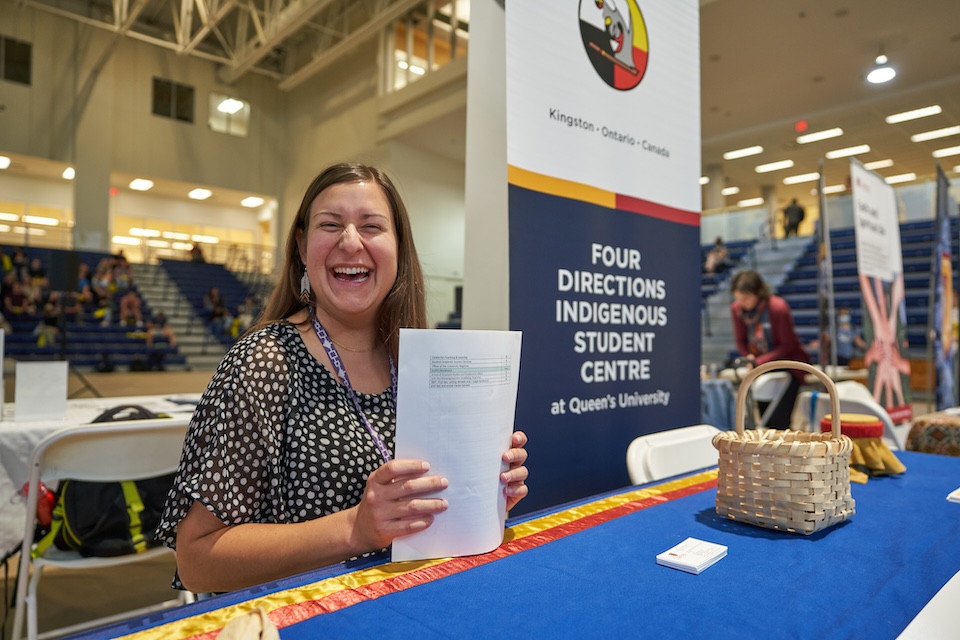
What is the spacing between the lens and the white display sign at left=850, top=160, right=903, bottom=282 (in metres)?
4.29

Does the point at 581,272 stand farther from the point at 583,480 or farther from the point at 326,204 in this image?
the point at 326,204

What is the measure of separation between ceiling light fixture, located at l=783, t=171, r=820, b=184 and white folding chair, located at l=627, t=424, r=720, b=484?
47.8ft

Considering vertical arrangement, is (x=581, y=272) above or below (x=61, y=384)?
above

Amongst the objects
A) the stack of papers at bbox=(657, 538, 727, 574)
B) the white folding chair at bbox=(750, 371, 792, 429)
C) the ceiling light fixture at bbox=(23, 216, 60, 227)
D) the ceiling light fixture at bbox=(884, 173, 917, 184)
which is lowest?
the white folding chair at bbox=(750, 371, 792, 429)

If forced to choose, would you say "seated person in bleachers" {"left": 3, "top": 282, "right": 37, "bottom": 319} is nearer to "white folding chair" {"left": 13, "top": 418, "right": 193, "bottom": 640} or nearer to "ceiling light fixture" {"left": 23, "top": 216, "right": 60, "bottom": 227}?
"ceiling light fixture" {"left": 23, "top": 216, "right": 60, "bottom": 227}

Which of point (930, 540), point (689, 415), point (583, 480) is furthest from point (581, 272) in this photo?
point (930, 540)

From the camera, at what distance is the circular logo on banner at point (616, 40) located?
1.72 metres

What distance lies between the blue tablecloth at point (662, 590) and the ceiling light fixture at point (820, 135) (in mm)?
12387

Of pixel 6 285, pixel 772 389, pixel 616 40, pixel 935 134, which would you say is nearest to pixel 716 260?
pixel 935 134

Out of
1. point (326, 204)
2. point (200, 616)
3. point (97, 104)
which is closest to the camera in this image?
point (200, 616)

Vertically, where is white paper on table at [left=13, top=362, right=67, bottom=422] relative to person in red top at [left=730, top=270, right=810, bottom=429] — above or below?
below

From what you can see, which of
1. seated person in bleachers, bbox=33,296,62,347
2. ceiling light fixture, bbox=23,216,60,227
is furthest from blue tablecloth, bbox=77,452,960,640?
ceiling light fixture, bbox=23,216,60,227

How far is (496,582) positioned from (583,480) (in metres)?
1.05

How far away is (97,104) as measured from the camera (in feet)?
44.9
